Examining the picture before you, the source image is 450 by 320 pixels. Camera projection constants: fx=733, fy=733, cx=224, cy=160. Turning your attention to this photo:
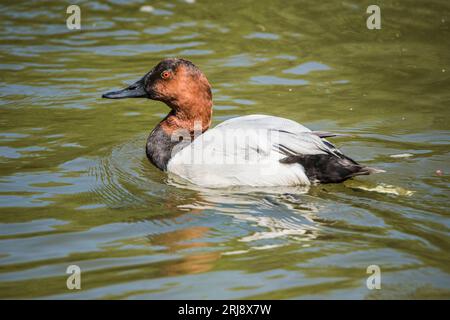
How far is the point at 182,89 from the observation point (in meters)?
6.66

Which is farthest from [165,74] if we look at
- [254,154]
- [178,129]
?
[254,154]

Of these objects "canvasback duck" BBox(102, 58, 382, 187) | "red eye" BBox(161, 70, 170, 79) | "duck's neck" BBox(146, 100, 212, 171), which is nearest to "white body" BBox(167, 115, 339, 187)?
"canvasback duck" BBox(102, 58, 382, 187)

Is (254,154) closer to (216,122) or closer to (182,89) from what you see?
(182,89)

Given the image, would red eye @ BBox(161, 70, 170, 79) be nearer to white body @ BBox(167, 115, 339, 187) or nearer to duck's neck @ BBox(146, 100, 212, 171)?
duck's neck @ BBox(146, 100, 212, 171)

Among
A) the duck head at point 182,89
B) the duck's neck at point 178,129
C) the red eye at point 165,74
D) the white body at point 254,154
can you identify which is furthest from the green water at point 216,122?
the red eye at point 165,74

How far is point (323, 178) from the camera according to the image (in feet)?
19.4

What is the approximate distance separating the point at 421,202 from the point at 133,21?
633 centimetres

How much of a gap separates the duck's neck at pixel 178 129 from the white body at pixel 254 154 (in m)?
0.64

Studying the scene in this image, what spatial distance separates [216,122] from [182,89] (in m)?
1.03

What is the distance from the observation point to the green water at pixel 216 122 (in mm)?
4602

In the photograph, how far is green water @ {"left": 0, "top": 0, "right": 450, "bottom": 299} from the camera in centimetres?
460

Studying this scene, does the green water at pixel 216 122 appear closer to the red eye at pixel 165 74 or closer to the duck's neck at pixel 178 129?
the duck's neck at pixel 178 129
